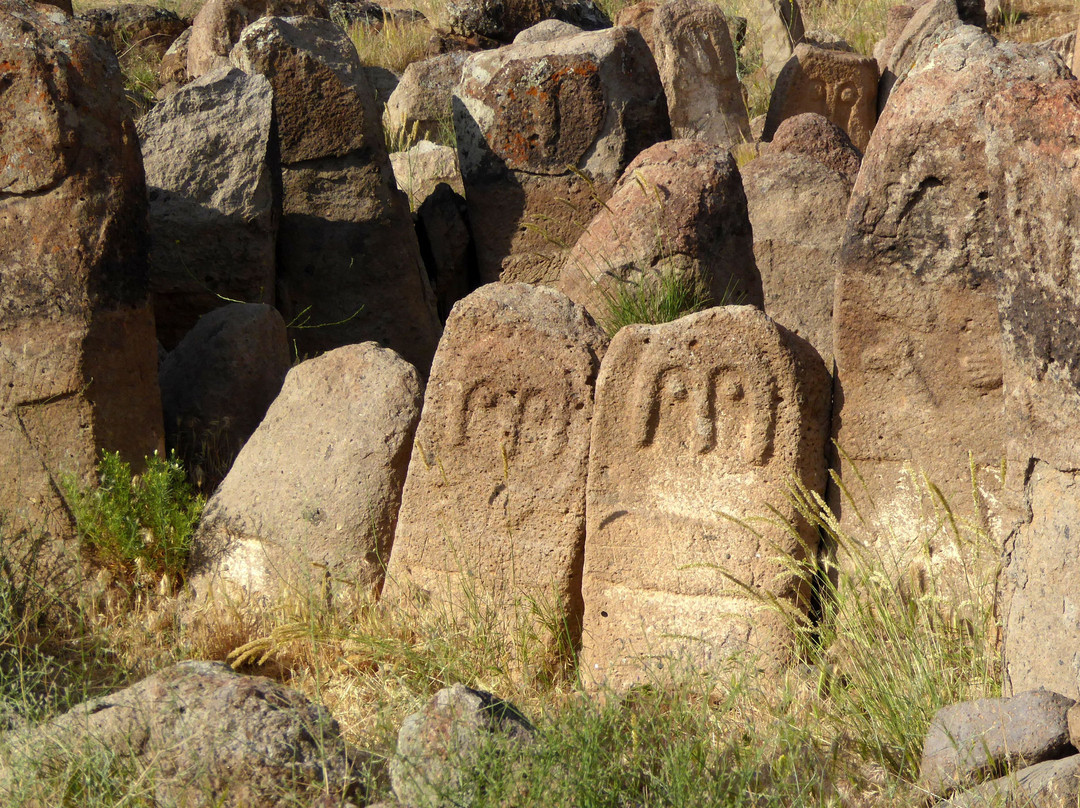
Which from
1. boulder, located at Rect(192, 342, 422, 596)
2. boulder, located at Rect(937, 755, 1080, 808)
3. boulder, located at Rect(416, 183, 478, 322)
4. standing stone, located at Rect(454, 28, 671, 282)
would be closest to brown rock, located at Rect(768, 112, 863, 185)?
standing stone, located at Rect(454, 28, 671, 282)

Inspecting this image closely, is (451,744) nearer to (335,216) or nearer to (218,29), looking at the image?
(335,216)

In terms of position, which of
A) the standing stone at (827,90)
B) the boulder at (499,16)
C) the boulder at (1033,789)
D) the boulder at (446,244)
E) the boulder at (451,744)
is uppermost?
the boulder at (499,16)

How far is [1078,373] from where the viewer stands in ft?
8.61

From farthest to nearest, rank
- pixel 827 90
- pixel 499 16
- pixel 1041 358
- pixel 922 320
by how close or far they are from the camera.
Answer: pixel 499 16 → pixel 827 90 → pixel 922 320 → pixel 1041 358

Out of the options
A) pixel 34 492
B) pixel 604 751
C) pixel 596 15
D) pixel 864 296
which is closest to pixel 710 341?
pixel 864 296

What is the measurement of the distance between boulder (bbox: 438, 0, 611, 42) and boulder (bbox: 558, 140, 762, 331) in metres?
6.95

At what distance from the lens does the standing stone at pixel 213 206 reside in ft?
17.4

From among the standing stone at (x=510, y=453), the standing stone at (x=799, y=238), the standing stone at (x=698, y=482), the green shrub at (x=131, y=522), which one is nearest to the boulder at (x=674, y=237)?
the standing stone at (x=799, y=238)

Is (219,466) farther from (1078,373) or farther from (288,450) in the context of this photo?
(1078,373)

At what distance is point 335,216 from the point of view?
5.77m

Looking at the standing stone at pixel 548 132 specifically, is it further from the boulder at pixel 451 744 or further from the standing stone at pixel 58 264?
the boulder at pixel 451 744

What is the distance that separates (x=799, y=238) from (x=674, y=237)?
1.02 metres

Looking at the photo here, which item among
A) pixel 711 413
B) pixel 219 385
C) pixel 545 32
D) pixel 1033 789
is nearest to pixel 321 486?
pixel 219 385

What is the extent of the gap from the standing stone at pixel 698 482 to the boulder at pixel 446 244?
2.77m
